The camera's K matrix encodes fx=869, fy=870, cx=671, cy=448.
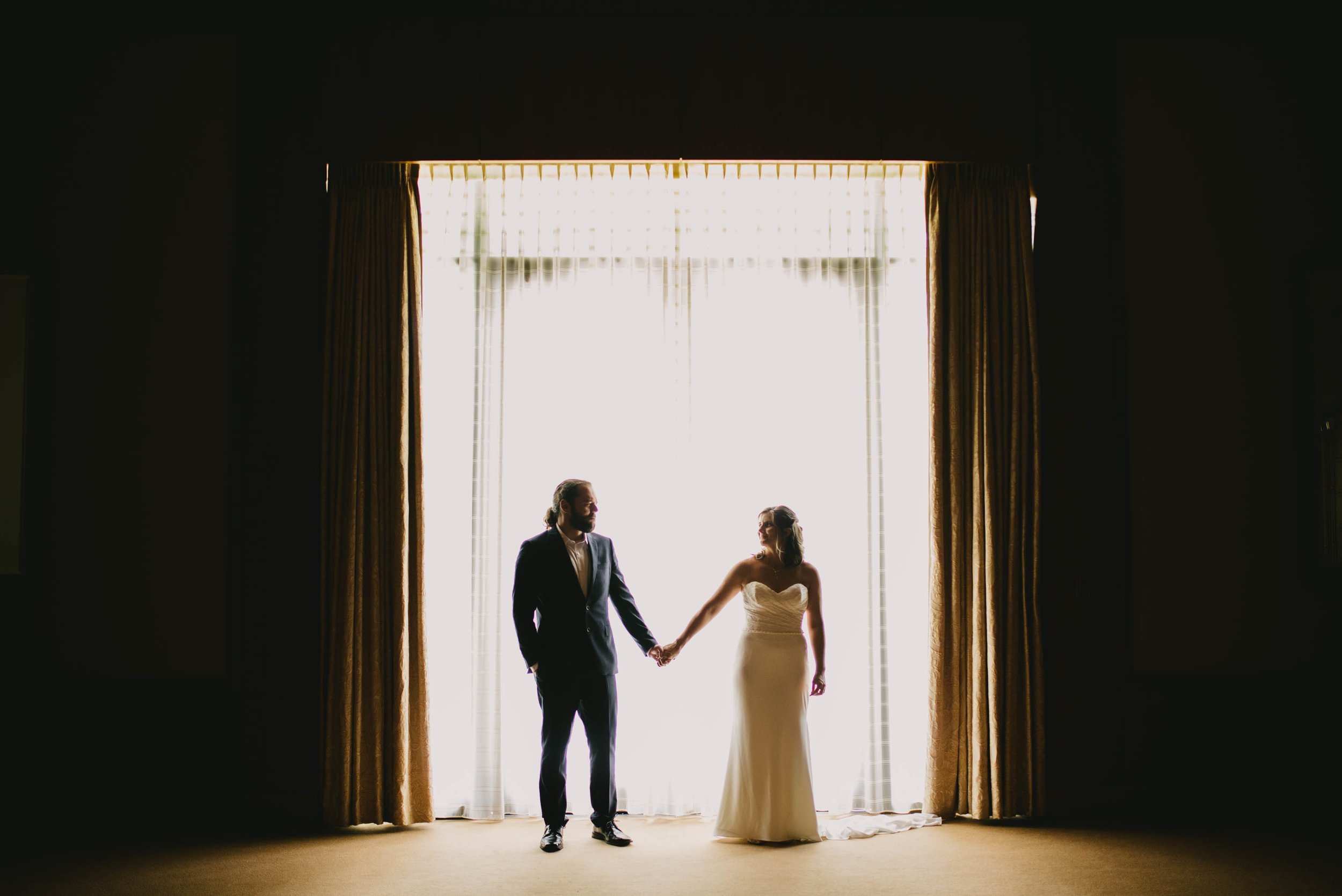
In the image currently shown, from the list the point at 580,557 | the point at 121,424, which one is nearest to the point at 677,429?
the point at 580,557

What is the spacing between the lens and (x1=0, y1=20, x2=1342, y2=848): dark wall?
4.21 meters

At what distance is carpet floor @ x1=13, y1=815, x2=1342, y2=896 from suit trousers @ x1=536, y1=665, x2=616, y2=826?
0.18 m

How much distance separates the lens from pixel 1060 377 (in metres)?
4.40

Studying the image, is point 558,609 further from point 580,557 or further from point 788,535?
point 788,535

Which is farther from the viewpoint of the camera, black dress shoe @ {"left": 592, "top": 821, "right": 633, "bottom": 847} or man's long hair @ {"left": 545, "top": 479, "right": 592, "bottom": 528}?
man's long hair @ {"left": 545, "top": 479, "right": 592, "bottom": 528}

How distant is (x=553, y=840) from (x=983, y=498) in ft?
8.45

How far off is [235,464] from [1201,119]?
17.0 ft

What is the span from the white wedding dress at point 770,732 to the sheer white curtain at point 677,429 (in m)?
0.22

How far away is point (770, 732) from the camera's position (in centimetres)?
393

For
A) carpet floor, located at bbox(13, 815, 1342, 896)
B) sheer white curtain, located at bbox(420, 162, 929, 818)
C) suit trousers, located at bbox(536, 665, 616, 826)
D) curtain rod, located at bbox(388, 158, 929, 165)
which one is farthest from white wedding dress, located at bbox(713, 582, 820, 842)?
curtain rod, located at bbox(388, 158, 929, 165)

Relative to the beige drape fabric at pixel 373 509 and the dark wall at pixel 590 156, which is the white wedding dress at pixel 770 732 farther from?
the beige drape fabric at pixel 373 509

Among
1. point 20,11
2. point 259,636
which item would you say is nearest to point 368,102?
point 20,11

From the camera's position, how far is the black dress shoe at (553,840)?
3783 millimetres

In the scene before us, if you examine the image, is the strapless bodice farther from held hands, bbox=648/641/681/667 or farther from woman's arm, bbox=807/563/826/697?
held hands, bbox=648/641/681/667
